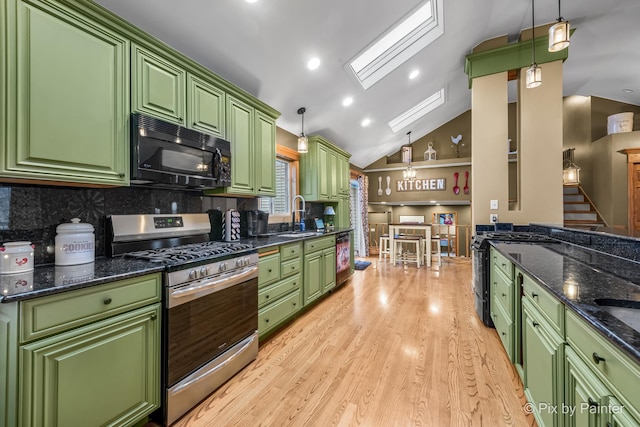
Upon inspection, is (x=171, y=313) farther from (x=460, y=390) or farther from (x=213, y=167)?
(x=460, y=390)

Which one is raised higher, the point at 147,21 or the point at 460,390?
the point at 147,21

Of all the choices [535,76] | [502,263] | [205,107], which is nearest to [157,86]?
[205,107]

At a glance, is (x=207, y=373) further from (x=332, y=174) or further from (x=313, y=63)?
(x=332, y=174)

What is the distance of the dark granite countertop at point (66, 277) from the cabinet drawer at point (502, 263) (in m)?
2.29

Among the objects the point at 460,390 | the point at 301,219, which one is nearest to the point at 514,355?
the point at 460,390

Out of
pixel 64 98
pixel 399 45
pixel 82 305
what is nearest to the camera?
pixel 82 305

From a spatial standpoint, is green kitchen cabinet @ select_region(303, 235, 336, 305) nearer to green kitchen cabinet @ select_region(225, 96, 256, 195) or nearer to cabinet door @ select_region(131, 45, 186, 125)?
green kitchen cabinet @ select_region(225, 96, 256, 195)

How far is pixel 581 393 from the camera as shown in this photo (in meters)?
0.93

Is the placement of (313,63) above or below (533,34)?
below

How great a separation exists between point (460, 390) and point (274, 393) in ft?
4.03

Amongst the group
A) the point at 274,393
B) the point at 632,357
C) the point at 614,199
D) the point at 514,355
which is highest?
the point at 614,199

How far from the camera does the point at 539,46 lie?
3529 millimetres

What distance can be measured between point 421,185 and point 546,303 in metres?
6.38

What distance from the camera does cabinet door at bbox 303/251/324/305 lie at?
3.05 m
